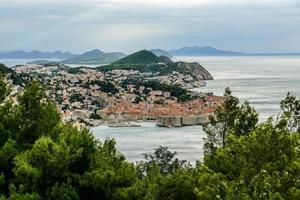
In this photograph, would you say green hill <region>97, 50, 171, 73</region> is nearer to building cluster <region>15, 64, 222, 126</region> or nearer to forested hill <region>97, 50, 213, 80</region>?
forested hill <region>97, 50, 213, 80</region>

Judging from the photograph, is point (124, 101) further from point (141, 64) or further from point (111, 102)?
point (141, 64)

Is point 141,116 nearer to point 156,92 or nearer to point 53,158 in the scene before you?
point 156,92

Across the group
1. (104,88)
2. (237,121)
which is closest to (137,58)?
(104,88)

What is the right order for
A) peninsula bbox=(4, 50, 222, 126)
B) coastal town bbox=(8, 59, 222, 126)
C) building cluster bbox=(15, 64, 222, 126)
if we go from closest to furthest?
coastal town bbox=(8, 59, 222, 126)
peninsula bbox=(4, 50, 222, 126)
building cluster bbox=(15, 64, 222, 126)

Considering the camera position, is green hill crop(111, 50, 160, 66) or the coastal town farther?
green hill crop(111, 50, 160, 66)

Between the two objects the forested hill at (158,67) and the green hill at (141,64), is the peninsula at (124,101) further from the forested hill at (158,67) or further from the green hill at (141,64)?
the green hill at (141,64)

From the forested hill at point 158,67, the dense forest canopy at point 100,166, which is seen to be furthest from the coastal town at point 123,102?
the dense forest canopy at point 100,166

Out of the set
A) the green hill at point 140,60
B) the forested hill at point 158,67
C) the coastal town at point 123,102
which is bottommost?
the coastal town at point 123,102

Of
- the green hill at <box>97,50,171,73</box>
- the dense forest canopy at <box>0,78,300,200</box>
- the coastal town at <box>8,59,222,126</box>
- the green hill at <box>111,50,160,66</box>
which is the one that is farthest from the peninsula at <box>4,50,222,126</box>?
the green hill at <box>111,50,160,66</box>
